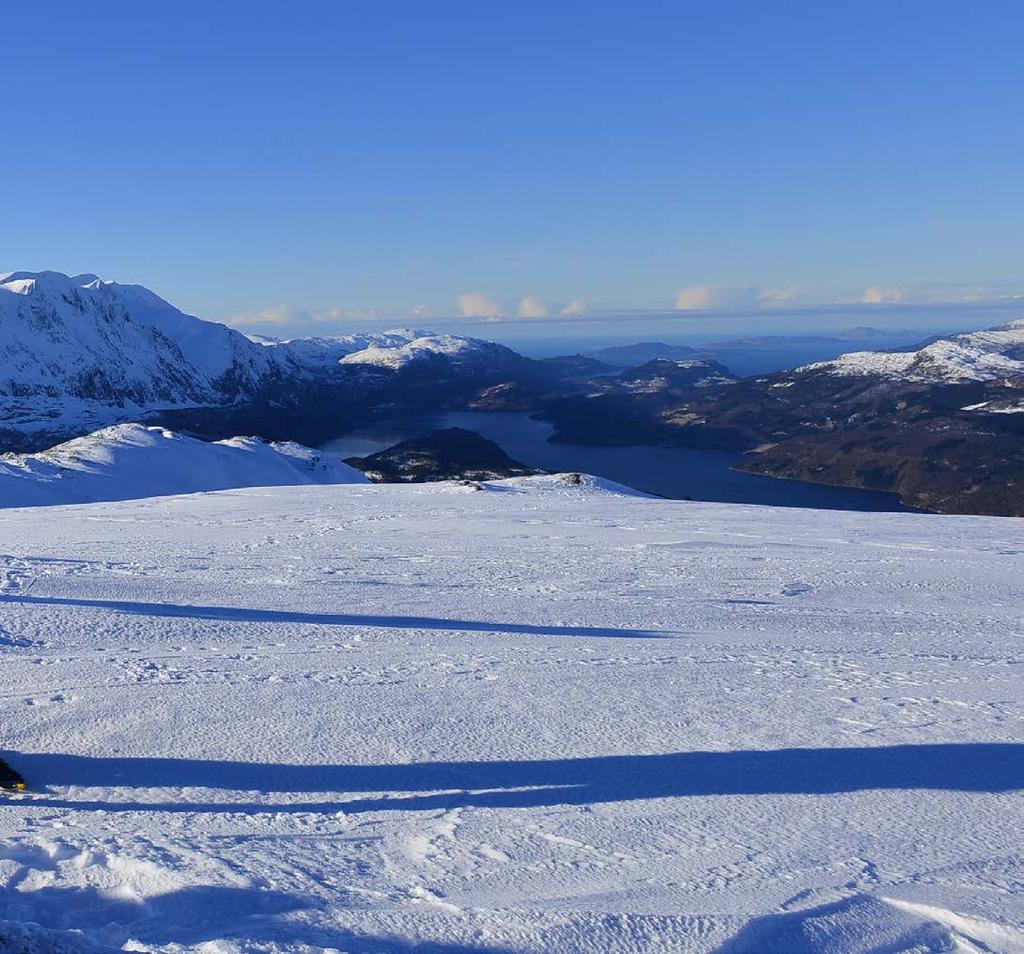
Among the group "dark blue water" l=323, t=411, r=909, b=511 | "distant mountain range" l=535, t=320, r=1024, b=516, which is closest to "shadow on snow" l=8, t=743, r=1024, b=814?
"dark blue water" l=323, t=411, r=909, b=511

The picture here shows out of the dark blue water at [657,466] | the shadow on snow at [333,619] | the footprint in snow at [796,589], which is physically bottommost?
the dark blue water at [657,466]

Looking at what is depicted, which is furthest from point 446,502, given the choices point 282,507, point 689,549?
point 689,549

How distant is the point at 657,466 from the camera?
4998 inches

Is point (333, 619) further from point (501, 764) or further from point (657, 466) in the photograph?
point (657, 466)

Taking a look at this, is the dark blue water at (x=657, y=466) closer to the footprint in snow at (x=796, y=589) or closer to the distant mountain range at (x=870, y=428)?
the distant mountain range at (x=870, y=428)

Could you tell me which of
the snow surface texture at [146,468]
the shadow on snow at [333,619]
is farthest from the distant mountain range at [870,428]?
the shadow on snow at [333,619]

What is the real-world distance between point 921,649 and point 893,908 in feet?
20.6

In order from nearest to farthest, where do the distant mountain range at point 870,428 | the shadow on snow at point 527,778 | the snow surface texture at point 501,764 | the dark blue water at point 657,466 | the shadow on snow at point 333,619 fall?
the snow surface texture at point 501,764
the shadow on snow at point 527,778
the shadow on snow at point 333,619
the dark blue water at point 657,466
the distant mountain range at point 870,428

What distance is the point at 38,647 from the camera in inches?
333

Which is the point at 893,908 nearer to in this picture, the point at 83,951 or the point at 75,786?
the point at 83,951

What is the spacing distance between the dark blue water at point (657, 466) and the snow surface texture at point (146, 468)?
3887 centimetres

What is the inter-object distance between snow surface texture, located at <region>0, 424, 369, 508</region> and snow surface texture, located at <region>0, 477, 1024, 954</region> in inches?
1479

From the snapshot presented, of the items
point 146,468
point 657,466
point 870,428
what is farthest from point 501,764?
point 870,428

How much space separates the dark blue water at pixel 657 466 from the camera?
3723 inches
